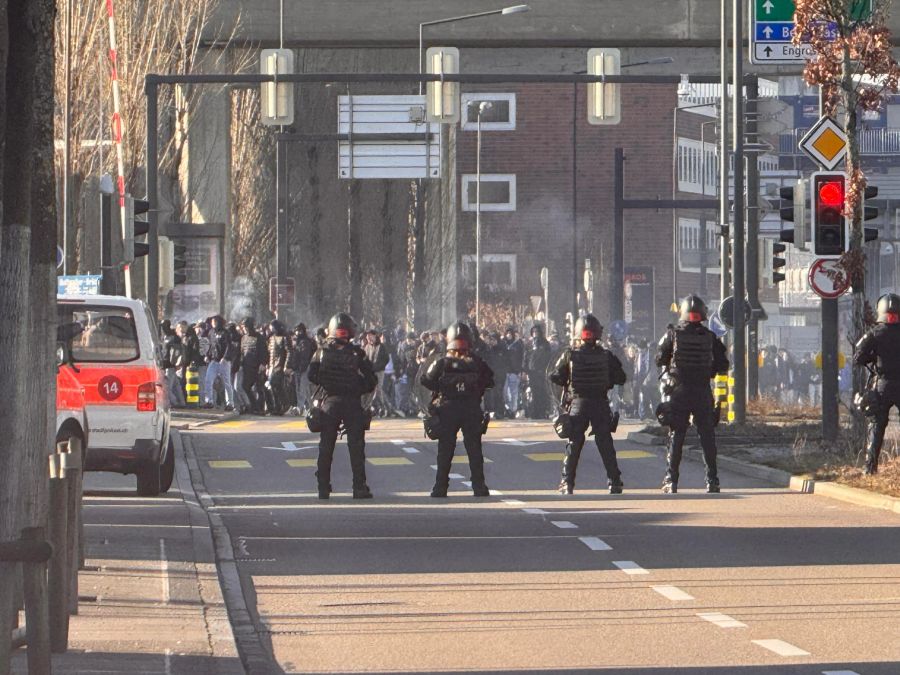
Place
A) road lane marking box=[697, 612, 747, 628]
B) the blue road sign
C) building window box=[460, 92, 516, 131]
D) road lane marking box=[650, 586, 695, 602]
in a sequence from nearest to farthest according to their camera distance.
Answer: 1. road lane marking box=[697, 612, 747, 628]
2. road lane marking box=[650, 586, 695, 602]
3. the blue road sign
4. building window box=[460, 92, 516, 131]

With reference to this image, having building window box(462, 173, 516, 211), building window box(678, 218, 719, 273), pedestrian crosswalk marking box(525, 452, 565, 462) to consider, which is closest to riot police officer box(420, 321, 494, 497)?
pedestrian crosswalk marking box(525, 452, 565, 462)

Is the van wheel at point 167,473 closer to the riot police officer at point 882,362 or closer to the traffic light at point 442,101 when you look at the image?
the riot police officer at point 882,362

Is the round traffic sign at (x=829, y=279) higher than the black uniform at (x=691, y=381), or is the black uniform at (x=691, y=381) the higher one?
the round traffic sign at (x=829, y=279)

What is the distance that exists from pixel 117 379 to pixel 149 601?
8.59m

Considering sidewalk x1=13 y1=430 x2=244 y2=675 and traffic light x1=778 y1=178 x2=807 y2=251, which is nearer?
sidewalk x1=13 y1=430 x2=244 y2=675

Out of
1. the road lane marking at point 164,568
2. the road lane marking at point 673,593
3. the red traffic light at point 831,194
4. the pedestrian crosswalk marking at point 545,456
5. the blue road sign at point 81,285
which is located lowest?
the pedestrian crosswalk marking at point 545,456

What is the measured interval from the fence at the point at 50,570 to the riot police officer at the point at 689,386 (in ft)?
32.0

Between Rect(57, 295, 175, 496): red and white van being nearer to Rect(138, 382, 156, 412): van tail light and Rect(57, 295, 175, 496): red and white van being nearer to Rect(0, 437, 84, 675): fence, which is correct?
Rect(138, 382, 156, 412): van tail light

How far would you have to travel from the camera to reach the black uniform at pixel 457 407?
20203 millimetres

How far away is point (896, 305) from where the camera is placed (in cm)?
2034

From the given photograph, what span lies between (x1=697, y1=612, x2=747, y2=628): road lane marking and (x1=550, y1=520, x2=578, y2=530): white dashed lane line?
5354 millimetres

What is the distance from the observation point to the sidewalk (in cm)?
898

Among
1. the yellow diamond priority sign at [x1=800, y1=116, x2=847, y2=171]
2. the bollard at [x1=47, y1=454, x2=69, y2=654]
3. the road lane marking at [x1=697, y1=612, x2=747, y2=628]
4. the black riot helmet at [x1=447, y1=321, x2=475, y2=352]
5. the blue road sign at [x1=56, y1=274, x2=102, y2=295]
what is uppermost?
the yellow diamond priority sign at [x1=800, y1=116, x2=847, y2=171]

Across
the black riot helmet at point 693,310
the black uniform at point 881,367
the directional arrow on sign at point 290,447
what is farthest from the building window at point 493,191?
the black uniform at point 881,367
